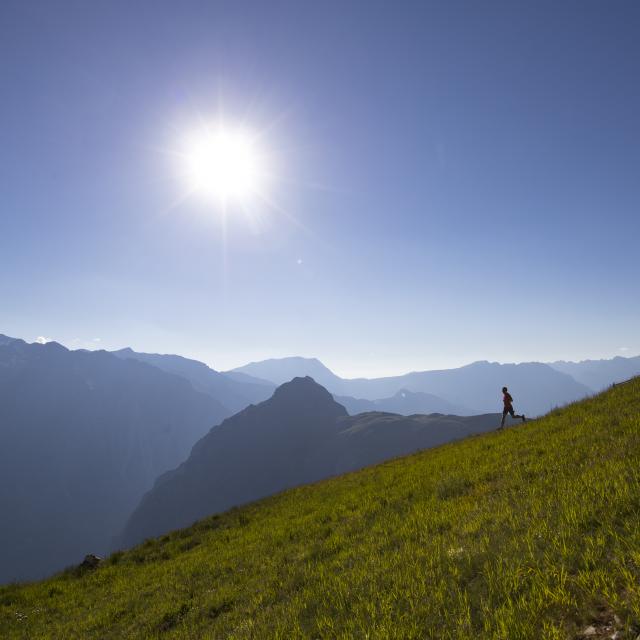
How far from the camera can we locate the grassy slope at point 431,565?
5.01 m

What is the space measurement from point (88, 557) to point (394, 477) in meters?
16.4

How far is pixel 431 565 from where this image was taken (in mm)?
6672

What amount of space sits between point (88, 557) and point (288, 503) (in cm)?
1062

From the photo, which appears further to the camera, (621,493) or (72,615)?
(72,615)

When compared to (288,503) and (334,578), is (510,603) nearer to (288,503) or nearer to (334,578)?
(334,578)

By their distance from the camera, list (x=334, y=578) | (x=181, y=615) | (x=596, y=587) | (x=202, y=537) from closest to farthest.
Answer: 1. (x=596, y=587)
2. (x=334, y=578)
3. (x=181, y=615)
4. (x=202, y=537)

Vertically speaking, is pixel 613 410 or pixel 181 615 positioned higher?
pixel 613 410

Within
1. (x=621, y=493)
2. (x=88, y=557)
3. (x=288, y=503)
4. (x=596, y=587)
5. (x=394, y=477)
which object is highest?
(x=621, y=493)

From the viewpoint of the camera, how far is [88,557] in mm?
19141

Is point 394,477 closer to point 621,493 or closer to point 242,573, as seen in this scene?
point 242,573

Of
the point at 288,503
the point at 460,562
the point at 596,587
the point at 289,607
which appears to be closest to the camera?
the point at 596,587

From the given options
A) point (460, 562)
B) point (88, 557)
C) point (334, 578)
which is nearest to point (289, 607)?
point (334, 578)

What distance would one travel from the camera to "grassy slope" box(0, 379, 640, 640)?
5.01 m

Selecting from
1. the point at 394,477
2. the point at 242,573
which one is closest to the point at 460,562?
the point at 242,573
